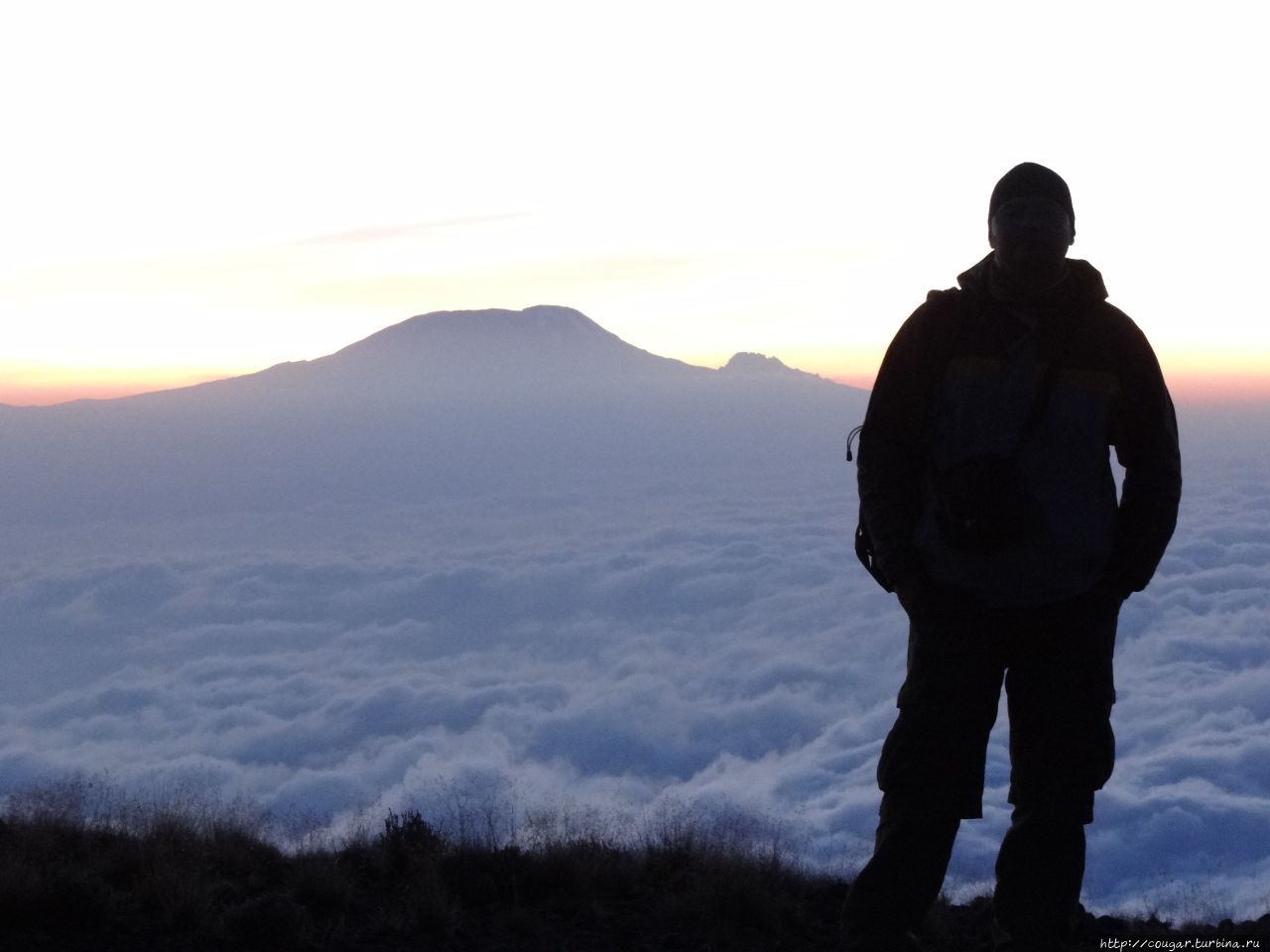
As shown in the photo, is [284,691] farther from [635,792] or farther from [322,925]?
[322,925]

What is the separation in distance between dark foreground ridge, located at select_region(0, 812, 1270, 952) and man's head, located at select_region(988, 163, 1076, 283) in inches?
68.1

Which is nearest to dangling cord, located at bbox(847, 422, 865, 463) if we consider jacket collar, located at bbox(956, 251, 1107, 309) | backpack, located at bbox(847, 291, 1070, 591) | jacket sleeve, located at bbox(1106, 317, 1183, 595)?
backpack, located at bbox(847, 291, 1070, 591)

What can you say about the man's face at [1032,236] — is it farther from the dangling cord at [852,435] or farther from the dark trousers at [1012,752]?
the dark trousers at [1012,752]

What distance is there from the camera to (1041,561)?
238 cm

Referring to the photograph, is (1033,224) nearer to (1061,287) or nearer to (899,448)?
(1061,287)

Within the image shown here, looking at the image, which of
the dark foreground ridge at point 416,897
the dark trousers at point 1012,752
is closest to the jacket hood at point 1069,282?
the dark trousers at point 1012,752

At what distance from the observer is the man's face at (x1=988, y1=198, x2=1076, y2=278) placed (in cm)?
244

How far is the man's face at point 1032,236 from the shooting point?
8.01 ft

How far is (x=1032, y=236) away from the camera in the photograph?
96.1 inches

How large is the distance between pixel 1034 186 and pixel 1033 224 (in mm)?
87

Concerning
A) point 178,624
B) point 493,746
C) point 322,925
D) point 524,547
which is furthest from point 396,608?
point 322,925

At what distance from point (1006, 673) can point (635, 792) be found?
7681 centimetres

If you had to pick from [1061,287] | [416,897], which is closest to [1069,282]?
[1061,287]

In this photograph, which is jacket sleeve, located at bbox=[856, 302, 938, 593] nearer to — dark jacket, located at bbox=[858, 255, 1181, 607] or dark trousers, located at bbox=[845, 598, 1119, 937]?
dark jacket, located at bbox=[858, 255, 1181, 607]
